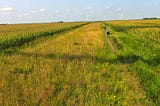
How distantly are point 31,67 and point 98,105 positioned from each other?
5.79 metres

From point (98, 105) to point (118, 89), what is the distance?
1892 millimetres

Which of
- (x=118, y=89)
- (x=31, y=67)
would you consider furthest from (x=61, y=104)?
(x=31, y=67)

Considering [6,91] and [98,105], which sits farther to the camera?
[6,91]

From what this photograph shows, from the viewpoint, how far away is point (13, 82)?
30.9 feet

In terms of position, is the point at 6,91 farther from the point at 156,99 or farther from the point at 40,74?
the point at 156,99

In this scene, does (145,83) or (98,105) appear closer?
(98,105)

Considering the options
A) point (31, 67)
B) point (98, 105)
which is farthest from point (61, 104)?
point (31, 67)

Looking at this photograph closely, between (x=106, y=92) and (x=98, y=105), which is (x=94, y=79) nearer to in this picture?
(x=106, y=92)

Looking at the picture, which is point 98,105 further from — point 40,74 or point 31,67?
point 31,67

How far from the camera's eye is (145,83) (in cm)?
923

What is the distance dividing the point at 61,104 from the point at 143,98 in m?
2.09

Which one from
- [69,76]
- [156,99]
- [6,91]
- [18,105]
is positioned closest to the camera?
[18,105]

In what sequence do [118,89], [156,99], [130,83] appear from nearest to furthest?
[156,99] → [118,89] → [130,83]

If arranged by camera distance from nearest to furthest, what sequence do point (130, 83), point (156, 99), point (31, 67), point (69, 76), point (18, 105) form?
point (18, 105)
point (156, 99)
point (130, 83)
point (69, 76)
point (31, 67)
